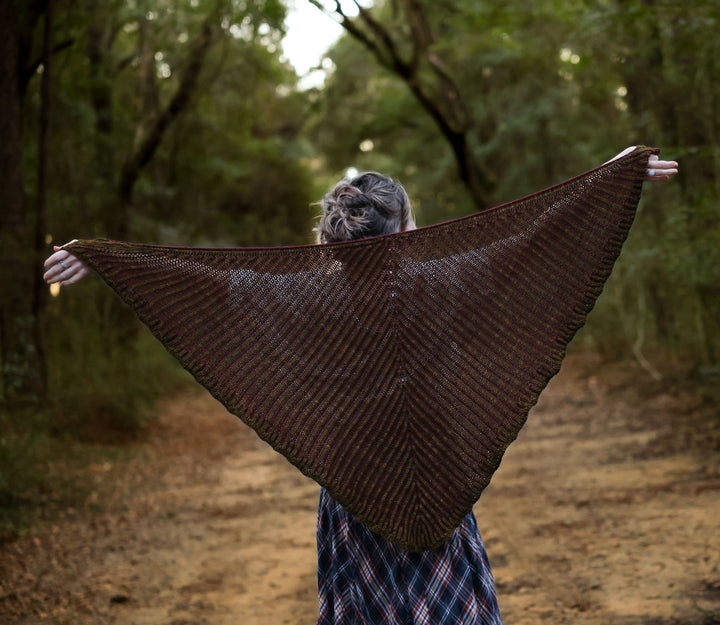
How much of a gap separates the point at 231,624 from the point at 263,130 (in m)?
20.1

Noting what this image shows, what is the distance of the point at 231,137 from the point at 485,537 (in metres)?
11.9

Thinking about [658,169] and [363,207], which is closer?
[363,207]

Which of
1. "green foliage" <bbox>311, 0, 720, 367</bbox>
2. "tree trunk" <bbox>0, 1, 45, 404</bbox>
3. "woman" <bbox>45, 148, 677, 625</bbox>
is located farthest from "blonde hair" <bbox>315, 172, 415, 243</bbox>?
"tree trunk" <bbox>0, 1, 45, 404</bbox>

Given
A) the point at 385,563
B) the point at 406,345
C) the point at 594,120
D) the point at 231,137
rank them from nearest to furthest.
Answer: the point at 406,345 < the point at 385,563 < the point at 594,120 < the point at 231,137

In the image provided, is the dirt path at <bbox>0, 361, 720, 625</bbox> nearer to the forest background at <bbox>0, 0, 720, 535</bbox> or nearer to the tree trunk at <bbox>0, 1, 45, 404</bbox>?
the forest background at <bbox>0, 0, 720, 535</bbox>

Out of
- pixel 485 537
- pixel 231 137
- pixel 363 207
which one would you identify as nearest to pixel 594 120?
pixel 231 137

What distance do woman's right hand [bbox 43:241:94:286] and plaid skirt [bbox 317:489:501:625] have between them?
1.04m

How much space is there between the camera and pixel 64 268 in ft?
7.94

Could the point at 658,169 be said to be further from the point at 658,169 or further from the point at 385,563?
the point at 385,563

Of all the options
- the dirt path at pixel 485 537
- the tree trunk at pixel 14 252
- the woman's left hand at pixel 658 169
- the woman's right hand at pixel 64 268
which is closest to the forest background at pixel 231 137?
the tree trunk at pixel 14 252

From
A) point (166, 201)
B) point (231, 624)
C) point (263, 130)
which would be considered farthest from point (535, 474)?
point (263, 130)

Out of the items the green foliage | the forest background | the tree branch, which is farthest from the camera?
the tree branch

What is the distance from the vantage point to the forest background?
664 centimetres

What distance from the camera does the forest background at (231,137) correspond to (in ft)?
21.8
